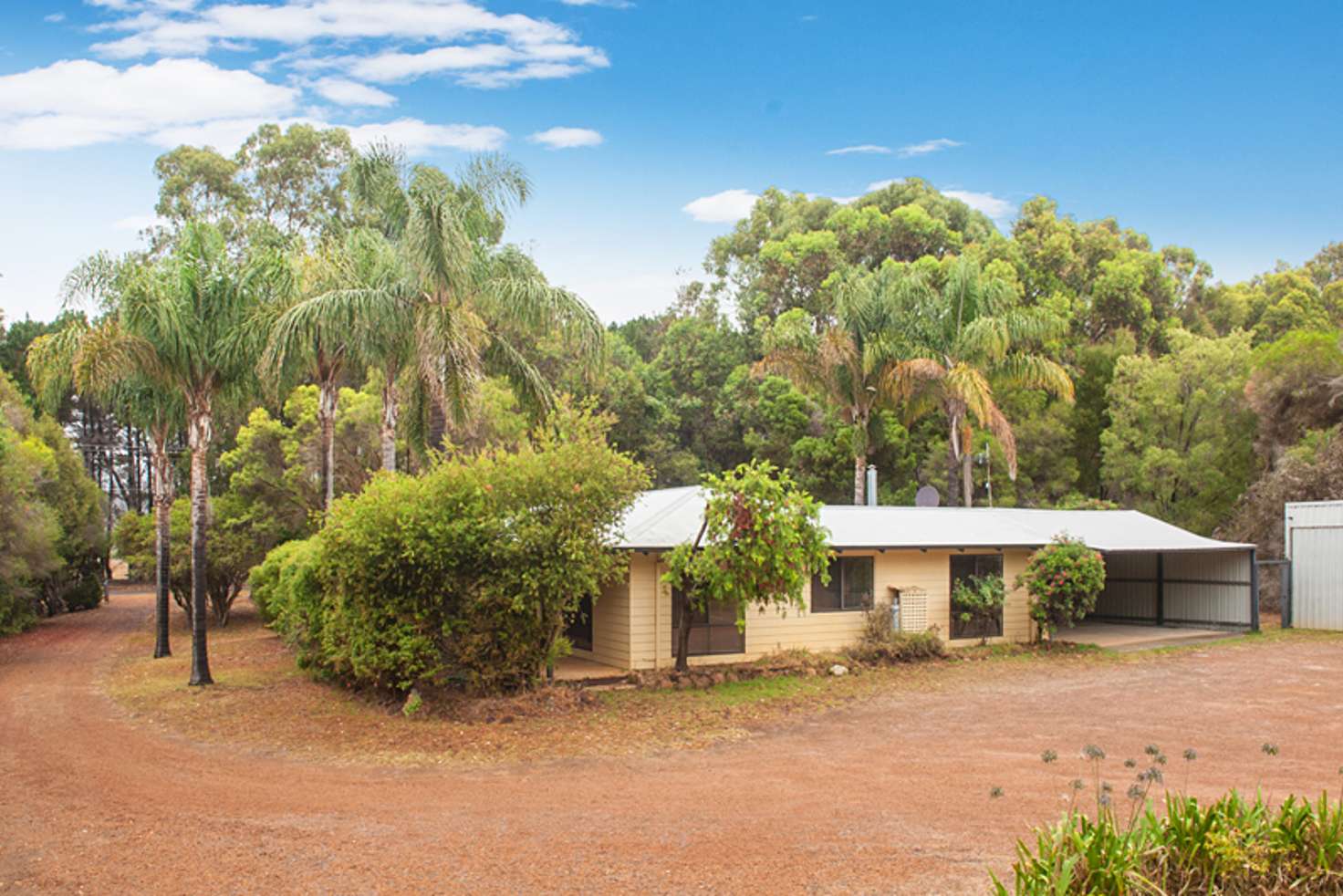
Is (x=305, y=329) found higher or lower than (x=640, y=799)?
higher

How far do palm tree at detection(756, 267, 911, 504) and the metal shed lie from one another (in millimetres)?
9374

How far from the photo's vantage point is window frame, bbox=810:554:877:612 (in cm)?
1691

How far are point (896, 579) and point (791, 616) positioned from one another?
2.38 meters

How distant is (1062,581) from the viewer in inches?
704

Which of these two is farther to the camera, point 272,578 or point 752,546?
point 272,578

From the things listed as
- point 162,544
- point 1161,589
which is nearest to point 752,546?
point 162,544

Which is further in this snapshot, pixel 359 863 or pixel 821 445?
pixel 821 445

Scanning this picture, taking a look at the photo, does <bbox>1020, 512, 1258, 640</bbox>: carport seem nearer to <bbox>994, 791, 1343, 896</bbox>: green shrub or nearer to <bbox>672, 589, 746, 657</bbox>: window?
<bbox>672, 589, 746, 657</bbox>: window

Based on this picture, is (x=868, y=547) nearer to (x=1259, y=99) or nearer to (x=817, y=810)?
(x=817, y=810)

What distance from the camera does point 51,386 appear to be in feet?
54.6

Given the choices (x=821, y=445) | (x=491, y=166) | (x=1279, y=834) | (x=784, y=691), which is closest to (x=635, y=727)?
(x=784, y=691)

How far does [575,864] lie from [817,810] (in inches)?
87.8

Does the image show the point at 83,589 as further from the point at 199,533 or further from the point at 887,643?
the point at 887,643

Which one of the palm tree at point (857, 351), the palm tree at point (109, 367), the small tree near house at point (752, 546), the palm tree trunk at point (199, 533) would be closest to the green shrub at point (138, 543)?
the palm tree at point (109, 367)
